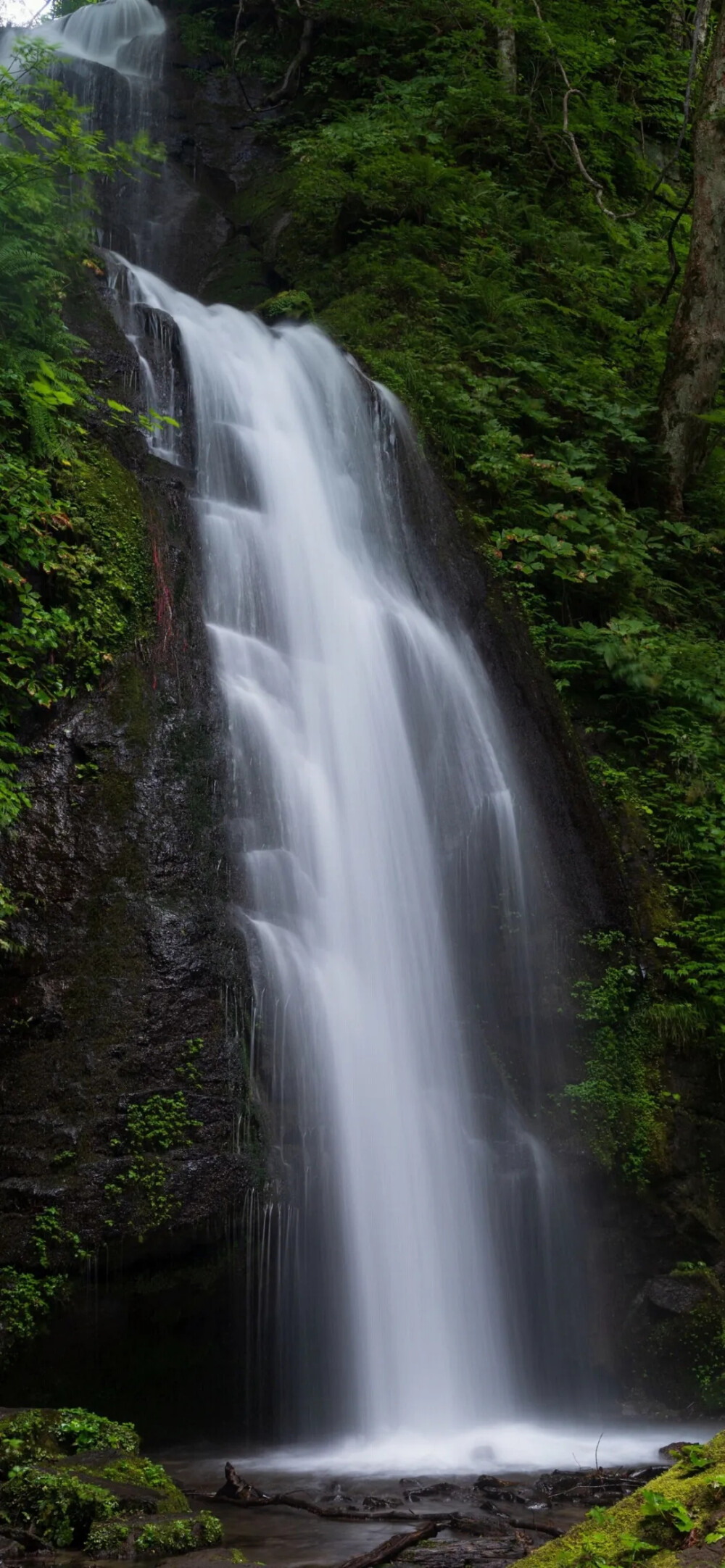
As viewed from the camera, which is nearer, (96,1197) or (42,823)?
(96,1197)

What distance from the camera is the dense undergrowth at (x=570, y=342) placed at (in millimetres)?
8305

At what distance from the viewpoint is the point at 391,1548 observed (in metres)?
3.88

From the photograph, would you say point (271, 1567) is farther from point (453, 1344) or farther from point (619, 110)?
point (619, 110)

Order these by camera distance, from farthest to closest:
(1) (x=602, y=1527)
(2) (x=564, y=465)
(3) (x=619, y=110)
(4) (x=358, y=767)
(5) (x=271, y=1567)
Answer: (3) (x=619, y=110)
(2) (x=564, y=465)
(4) (x=358, y=767)
(5) (x=271, y=1567)
(1) (x=602, y=1527)

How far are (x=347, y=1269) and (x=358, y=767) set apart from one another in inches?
130

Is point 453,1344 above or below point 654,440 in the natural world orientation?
below

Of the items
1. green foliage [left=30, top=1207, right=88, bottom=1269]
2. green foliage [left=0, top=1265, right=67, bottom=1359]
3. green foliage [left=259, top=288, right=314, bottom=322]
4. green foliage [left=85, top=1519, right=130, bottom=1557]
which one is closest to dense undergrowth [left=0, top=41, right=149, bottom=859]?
green foliage [left=30, top=1207, right=88, bottom=1269]

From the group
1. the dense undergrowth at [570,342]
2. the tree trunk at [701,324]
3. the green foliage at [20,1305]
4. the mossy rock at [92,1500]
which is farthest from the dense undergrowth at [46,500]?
the tree trunk at [701,324]

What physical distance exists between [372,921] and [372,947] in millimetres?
183

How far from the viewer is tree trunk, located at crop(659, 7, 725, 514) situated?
1207 centimetres

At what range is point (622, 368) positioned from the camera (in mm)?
13461

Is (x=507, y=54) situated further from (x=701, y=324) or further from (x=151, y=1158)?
(x=151, y=1158)

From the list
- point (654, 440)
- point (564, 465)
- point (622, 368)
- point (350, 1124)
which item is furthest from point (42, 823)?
point (622, 368)

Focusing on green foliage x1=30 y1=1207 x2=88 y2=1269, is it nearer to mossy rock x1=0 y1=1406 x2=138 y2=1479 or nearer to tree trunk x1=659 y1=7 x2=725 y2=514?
mossy rock x1=0 y1=1406 x2=138 y2=1479
